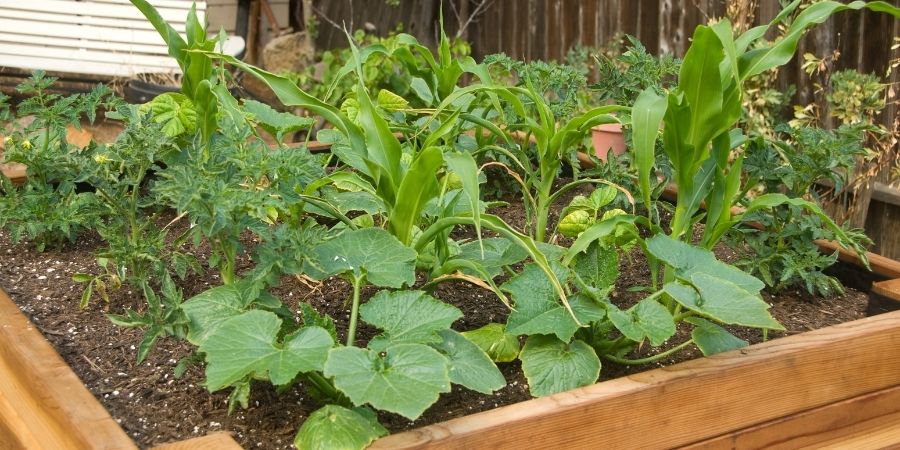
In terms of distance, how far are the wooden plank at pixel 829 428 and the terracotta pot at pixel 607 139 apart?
4.53ft

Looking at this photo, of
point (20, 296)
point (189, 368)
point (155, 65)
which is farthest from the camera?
point (155, 65)

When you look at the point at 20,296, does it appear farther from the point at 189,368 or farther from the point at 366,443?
the point at 366,443

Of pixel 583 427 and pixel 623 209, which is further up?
pixel 623 209

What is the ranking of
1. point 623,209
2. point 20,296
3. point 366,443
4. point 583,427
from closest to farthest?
1. point 366,443
2. point 583,427
3. point 20,296
4. point 623,209

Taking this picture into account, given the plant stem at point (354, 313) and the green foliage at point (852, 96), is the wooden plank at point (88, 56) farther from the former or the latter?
the plant stem at point (354, 313)

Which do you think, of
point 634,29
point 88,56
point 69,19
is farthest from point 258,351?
point 69,19

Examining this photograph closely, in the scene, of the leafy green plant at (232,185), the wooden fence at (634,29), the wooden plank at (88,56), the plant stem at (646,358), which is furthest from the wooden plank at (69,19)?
Result: the plant stem at (646,358)

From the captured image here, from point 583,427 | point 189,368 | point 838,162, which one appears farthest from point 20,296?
point 838,162

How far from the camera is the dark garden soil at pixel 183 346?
1.43 m

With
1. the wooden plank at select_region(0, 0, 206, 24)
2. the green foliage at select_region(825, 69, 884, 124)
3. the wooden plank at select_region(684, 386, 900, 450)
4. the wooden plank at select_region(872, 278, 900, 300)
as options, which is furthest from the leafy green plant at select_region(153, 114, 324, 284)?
the wooden plank at select_region(0, 0, 206, 24)

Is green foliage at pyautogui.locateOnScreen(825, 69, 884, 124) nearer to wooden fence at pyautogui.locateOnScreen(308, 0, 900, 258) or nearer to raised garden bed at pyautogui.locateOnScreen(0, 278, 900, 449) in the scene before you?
wooden fence at pyautogui.locateOnScreen(308, 0, 900, 258)

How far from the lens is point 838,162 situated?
1.98m

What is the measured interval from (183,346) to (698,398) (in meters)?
0.85

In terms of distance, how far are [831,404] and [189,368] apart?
1.07 m
